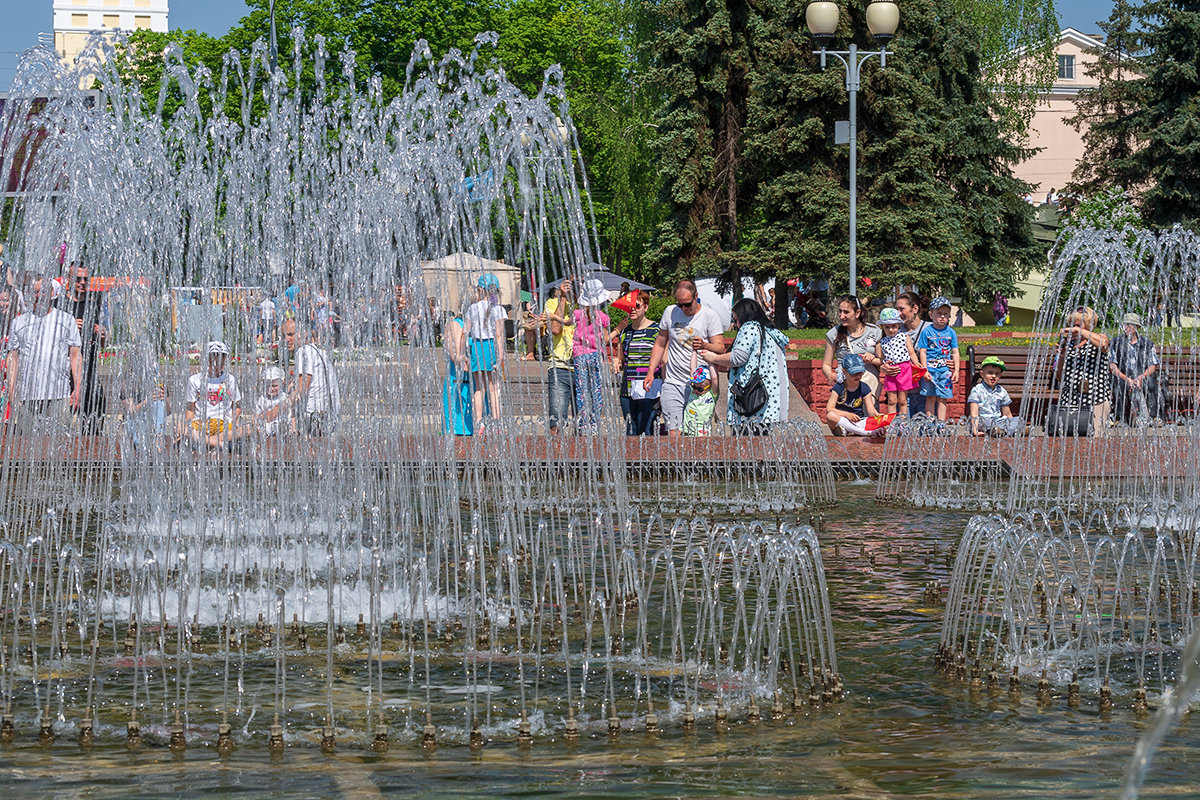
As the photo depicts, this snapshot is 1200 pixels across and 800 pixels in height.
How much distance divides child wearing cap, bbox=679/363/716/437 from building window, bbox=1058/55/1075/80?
69135 millimetres

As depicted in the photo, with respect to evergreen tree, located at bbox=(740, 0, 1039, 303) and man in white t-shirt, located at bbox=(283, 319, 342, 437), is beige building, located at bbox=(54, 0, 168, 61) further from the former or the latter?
man in white t-shirt, located at bbox=(283, 319, 342, 437)

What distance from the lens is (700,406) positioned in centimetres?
1163

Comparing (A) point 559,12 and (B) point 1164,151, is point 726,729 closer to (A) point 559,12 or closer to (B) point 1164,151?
(B) point 1164,151

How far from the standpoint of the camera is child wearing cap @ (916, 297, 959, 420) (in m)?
12.8

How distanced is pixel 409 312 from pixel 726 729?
14.2 feet

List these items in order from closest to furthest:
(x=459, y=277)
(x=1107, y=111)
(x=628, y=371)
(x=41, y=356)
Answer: (x=459, y=277) < (x=41, y=356) < (x=628, y=371) < (x=1107, y=111)

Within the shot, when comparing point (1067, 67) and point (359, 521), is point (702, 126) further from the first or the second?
point (1067, 67)

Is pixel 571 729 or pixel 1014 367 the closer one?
pixel 571 729

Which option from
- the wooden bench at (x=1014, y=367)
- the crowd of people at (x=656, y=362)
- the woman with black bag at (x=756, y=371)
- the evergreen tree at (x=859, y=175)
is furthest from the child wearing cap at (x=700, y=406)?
the evergreen tree at (x=859, y=175)

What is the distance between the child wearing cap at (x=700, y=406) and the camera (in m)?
11.6

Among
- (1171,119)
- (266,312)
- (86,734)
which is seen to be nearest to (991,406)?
(266,312)

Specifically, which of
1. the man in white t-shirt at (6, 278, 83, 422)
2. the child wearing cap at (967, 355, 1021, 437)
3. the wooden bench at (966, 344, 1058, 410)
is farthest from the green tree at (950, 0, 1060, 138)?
the man in white t-shirt at (6, 278, 83, 422)

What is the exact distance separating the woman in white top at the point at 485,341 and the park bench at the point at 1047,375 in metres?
4.54

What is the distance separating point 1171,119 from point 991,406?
2368cm
